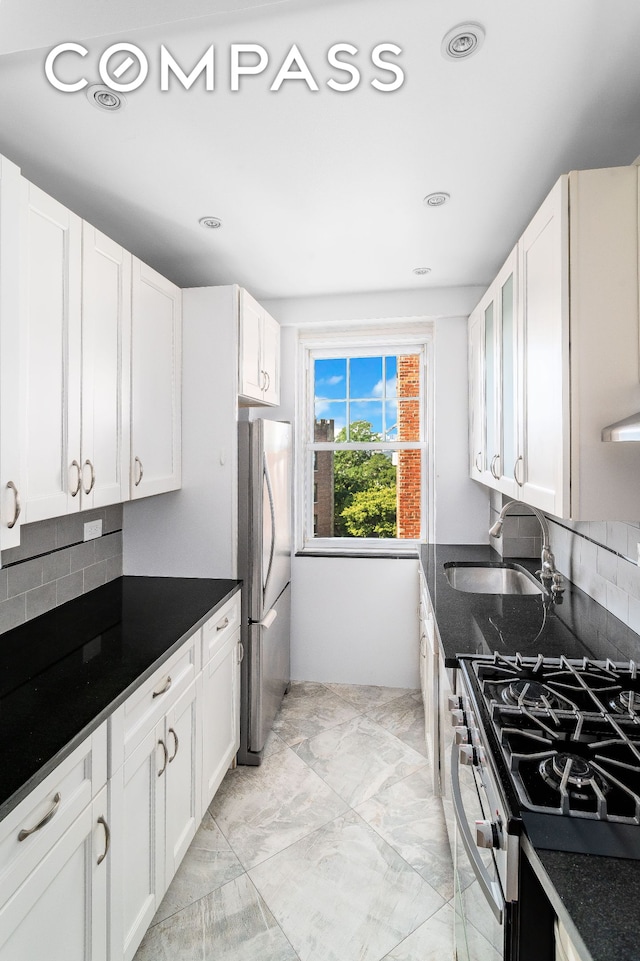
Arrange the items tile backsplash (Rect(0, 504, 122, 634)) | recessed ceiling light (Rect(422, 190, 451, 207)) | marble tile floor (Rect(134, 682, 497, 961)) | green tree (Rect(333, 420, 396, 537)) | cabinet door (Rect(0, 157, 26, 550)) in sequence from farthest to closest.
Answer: green tree (Rect(333, 420, 396, 537))
recessed ceiling light (Rect(422, 190, 451, 207))
tile backsplash (Rect(0, 504, 122, 634))
marble tile floor (Rect(134, 682, 497, 961))
cabinet door (Rect(0, 157, 26, 550))

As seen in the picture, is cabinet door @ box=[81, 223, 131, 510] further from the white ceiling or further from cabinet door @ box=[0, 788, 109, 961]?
cabinet door @ box=[0, 788, 109, 961]

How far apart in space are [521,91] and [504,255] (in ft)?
4.21

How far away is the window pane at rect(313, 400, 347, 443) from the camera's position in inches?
138

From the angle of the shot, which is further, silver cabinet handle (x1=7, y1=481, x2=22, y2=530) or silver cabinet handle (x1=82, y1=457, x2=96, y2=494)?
silver cabinet handle (x1=82, y1=457, x2=96, y2=494)

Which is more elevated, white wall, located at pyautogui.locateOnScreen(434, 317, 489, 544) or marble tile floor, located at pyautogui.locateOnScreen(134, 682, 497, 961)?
white wall, located at pyautogui.locateOnScreen(434, 317, 489, 544)

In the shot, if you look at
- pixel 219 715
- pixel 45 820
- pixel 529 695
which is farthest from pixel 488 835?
pixel 219 715

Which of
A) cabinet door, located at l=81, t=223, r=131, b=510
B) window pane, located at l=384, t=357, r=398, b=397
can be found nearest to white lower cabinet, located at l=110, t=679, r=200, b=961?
cabinet door, located at l=81, t=223, r=131, b=510

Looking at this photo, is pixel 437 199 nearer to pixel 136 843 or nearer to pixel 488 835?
pixel 488 835

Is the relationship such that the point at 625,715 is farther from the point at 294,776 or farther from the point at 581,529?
the point at 294,776

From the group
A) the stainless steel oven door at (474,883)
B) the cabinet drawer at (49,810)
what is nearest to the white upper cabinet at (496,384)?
the stainless steel oven door at (474,883)

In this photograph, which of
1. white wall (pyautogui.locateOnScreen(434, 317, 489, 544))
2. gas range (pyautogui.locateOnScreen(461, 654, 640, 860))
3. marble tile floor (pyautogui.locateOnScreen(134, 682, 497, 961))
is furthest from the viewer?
white wall (pyautogui.locateOnScreen(434, 317, 489, 544))

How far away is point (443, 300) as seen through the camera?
314 centimetres

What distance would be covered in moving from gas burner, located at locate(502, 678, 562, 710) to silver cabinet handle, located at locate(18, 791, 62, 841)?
1.06m

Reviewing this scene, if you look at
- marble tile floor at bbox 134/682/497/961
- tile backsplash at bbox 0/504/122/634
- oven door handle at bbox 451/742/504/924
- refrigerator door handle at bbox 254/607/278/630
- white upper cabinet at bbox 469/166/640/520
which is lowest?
marble tile floor at bbox 134/682/497/961
